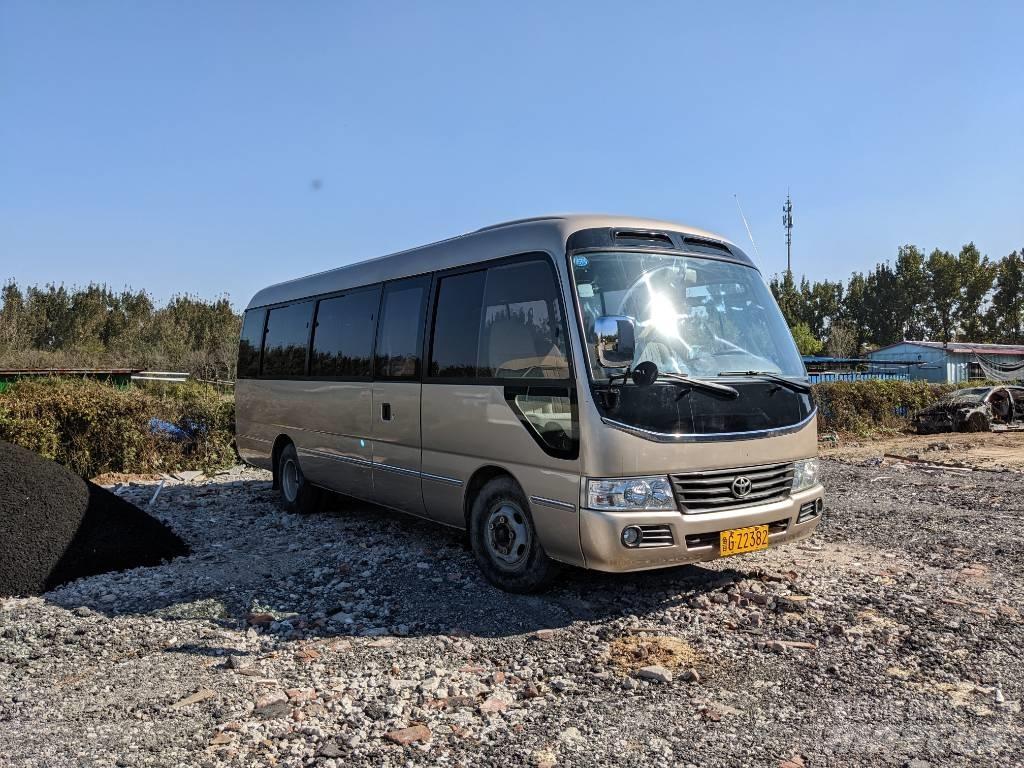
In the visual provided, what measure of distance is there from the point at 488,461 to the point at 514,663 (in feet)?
5.83

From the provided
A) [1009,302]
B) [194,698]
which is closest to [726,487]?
[194,698]

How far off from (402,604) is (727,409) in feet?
9.02

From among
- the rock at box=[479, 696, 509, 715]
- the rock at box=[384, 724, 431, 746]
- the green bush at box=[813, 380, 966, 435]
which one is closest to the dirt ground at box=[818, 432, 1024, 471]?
the green bush at box=[813, 380, 966, 435]

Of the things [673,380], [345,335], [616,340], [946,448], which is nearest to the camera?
[616,340]

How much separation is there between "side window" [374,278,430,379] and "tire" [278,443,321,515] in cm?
239

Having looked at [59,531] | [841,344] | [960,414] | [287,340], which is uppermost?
[841,344]

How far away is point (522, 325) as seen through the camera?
226 inches

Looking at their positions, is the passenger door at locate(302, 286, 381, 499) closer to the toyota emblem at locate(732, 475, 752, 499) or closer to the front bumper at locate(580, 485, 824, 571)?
the front bumper at locate(580, 485, 824, 571)

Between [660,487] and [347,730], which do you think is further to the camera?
[660,487]

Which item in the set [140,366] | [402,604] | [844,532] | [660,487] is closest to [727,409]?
[660,487]

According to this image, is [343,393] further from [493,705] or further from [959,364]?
[959,364]

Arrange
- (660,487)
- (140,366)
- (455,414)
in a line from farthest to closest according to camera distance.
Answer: (140,366) < (455,414) < (660,487)

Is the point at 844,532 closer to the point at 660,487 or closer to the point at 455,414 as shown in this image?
the point at 660,487

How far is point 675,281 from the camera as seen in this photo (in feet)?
18.6
